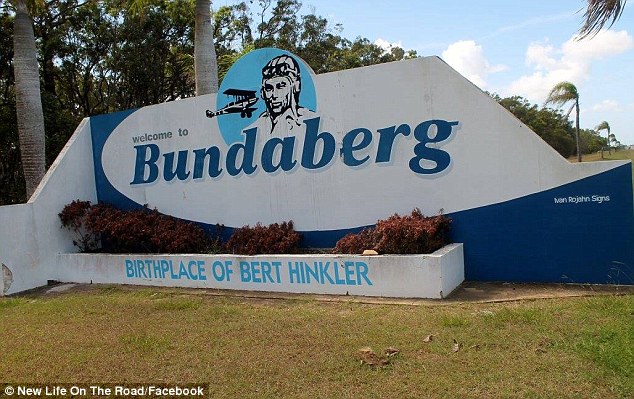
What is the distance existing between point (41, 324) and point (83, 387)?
95.0 inches

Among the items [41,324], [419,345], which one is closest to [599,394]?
[419,345]

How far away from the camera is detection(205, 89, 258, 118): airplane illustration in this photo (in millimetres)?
8133

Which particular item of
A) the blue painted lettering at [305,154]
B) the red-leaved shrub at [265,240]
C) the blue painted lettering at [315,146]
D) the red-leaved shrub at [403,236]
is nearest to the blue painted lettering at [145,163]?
the blue painted lettering at [305,154]

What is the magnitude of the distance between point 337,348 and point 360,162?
3361mm

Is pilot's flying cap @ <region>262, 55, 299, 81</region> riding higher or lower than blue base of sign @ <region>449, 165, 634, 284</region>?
higher

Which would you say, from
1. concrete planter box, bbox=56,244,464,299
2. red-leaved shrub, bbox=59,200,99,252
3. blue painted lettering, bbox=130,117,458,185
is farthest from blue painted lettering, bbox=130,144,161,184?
concrete planter box, bbox=56,244,464,299

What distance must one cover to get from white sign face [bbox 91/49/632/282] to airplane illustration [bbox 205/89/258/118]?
0.02 meters

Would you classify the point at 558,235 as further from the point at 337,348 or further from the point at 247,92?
the point at 247,92

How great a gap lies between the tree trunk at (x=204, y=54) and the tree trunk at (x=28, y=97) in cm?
326

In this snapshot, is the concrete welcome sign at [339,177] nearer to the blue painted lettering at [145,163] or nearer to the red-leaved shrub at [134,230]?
the blue painted lettering at [145,163]

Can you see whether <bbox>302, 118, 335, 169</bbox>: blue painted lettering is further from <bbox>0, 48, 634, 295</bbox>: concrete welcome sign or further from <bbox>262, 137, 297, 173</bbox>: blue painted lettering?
<bbox>262, 137, 297, 173</bbox>: blue painted lettering

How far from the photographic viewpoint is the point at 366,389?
371 cm

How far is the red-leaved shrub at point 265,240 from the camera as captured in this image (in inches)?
295

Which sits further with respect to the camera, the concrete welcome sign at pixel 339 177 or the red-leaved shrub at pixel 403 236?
the red-leaved shrub at pixel 403 236
